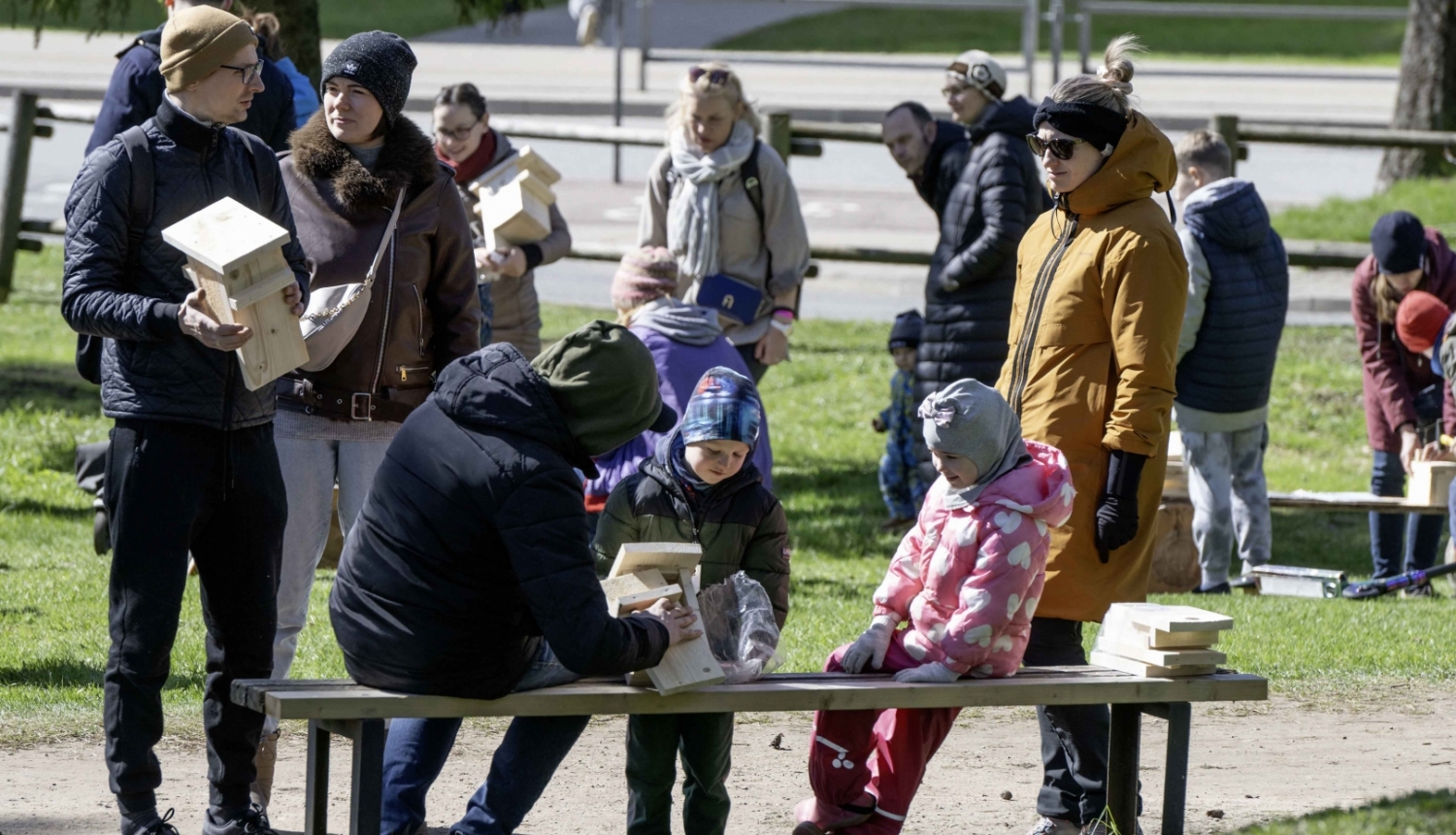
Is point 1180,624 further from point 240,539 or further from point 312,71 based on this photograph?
point 312,71

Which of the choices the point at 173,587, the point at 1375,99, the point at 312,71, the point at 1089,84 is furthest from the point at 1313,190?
the point at 173,587

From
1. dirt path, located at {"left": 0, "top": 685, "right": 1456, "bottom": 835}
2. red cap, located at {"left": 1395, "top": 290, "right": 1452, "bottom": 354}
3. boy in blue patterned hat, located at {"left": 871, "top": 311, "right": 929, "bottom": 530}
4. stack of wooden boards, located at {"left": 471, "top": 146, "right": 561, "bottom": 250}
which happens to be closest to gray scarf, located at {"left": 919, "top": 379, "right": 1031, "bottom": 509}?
dirt path, located at {"left": 0, "top": 685, "right": 1456, "bottom": 835}

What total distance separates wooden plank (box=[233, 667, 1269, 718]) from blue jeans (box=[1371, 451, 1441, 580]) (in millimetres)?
4568

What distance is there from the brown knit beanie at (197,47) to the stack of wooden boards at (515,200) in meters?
2.79

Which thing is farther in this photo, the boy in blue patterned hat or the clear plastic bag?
the boy in blue patterned hat

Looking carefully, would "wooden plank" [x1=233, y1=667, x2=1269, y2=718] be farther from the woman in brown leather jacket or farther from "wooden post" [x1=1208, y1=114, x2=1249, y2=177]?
"wooden post" [x1=1208, y1=114, x2=1249, y2=177]

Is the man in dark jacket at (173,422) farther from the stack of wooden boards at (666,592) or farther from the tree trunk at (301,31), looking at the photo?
the tree trunk at (301,31)

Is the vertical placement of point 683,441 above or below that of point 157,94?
below

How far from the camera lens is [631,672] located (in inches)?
172

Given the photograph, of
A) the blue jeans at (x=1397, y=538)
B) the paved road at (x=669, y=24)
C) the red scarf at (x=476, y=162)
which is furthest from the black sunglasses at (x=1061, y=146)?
the paved road at (x=669, y=24)

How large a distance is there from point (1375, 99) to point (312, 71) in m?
19.5

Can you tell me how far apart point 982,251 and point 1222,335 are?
1071 mm

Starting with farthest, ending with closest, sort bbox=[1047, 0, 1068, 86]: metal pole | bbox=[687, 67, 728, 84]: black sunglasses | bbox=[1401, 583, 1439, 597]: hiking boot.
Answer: bbox=[1047, 0, 1068, 86]: metal pole < bbox=[1401, 583, 1439, 597]: hiking boot < bbox=[687, 67, 728, 84]: black sunglasses

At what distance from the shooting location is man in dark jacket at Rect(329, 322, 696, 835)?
400 cm
